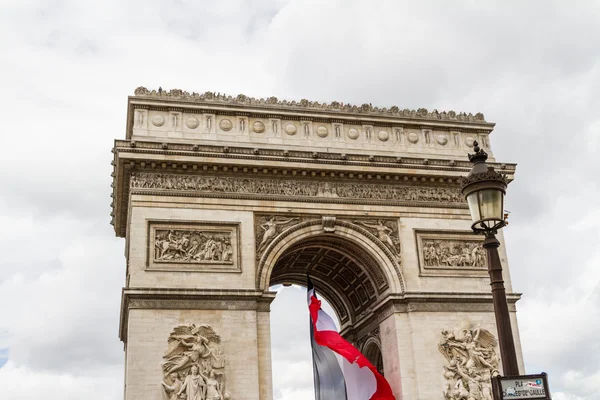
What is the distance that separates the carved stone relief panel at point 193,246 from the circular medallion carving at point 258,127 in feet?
11.8

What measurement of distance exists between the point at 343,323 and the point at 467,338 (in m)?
6.72

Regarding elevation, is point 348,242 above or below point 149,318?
above

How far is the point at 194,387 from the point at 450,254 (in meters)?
9.80

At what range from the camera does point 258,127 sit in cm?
2469

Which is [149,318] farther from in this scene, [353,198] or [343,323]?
[343,323]

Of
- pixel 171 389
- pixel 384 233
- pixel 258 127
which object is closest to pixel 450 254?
pixel 384 233

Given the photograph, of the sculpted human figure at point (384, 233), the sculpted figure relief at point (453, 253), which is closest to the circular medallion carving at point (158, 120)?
the sculpted human figure at point (384, 233)

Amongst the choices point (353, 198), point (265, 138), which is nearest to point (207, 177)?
point (265, 138)

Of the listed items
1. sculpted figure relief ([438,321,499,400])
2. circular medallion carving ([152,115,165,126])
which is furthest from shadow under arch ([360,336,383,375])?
circular medallion carving ([152,115,165,126])

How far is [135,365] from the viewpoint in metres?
20.3

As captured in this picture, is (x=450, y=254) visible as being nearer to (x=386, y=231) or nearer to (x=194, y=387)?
(x=386, y=231)

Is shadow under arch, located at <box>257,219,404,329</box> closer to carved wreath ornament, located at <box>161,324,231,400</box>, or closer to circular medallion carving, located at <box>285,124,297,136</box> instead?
carved wreath ornament, located at <box>161,324,231,400</box>

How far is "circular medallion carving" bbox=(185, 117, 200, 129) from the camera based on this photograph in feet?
78.9

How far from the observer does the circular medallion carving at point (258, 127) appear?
80.8 ft
